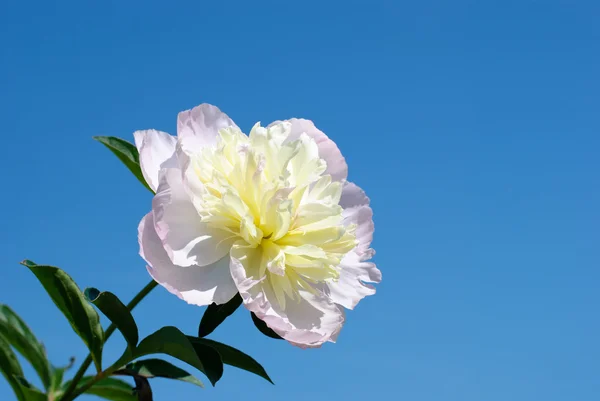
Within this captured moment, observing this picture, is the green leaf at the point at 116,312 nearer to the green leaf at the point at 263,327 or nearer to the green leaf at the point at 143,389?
the green leaf at the point at 143,389

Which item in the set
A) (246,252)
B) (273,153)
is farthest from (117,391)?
(273,153)

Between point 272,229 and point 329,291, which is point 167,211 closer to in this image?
point 272,229

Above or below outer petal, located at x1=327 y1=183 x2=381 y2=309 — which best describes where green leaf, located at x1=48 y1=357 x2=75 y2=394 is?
below

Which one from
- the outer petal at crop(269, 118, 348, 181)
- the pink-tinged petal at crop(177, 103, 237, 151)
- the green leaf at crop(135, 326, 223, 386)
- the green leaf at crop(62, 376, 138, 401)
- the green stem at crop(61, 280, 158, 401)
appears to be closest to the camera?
the green leaf at crop(135, 326, 223, 386)

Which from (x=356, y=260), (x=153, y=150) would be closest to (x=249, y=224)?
(x=153, y=150)

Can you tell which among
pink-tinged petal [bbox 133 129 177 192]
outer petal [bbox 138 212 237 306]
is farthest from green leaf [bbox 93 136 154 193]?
outer petal [bbox 138 212 237 306]

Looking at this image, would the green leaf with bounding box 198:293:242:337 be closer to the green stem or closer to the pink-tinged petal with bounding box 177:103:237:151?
the green stem

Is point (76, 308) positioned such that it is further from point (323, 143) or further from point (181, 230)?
point (323, 143)
